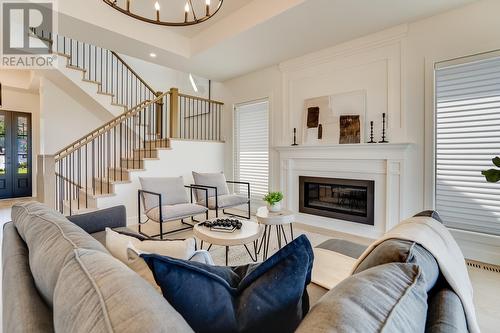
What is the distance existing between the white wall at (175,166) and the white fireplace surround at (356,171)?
1.54 m

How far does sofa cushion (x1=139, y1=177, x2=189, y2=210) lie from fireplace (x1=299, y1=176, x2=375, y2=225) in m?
1.97

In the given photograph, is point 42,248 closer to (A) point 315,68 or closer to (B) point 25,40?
(A) point 315,68

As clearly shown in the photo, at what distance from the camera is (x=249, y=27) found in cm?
332

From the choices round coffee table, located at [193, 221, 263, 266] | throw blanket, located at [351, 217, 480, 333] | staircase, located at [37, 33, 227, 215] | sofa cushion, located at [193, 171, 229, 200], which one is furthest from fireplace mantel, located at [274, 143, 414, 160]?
throw blanket, located at [351, 217, 480, 333]

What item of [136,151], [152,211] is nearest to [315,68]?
[152,211]

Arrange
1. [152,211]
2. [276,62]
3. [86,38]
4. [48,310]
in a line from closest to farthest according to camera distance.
Result: [48,310] < [152,211] < [86,38] < [276,62]

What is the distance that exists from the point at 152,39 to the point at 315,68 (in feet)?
8.37

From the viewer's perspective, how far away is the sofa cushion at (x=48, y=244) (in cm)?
78

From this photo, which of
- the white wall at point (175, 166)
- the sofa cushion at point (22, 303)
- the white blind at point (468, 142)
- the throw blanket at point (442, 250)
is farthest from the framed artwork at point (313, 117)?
the sofa cushion at point (22, 303)

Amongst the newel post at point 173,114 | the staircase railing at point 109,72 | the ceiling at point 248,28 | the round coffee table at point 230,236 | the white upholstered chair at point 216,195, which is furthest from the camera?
the staircase railing at point 109,72

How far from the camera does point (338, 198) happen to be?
392 cm

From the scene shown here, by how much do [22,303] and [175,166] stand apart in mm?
3990

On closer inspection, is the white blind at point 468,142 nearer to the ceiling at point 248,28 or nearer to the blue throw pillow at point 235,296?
the ceiling at point 248,28

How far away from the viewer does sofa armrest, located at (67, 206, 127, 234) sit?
6.69 feet
